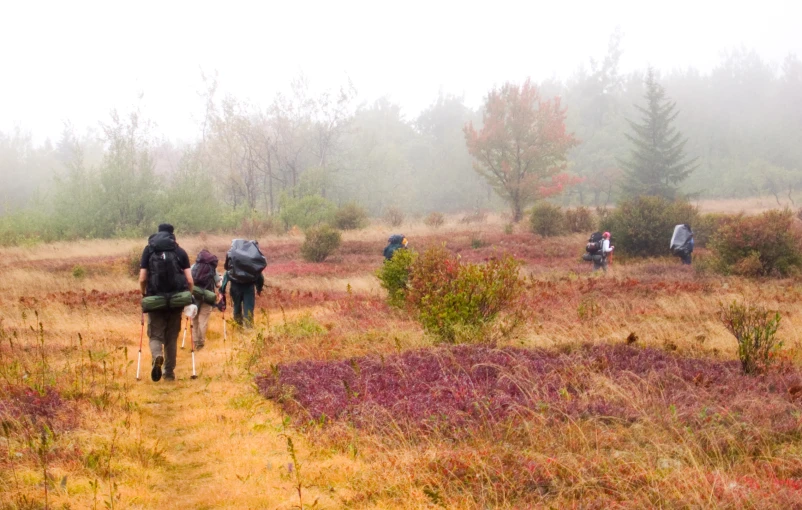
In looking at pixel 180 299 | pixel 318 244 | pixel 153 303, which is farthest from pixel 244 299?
pixel 318 244

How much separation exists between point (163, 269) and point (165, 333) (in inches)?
33.9

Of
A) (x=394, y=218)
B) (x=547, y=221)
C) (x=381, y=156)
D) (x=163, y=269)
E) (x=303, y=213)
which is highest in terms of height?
(x=381, y=156)

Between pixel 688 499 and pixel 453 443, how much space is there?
172 centimetres

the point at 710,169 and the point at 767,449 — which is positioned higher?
the point at 710,169

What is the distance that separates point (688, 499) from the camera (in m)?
3.54

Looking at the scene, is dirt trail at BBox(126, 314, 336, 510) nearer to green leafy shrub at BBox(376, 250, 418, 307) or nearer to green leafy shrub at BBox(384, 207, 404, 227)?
green leafy shrub at BBox(376, 250, 418, 307)

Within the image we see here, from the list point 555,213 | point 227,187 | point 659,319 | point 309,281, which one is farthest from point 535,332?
point 227,187

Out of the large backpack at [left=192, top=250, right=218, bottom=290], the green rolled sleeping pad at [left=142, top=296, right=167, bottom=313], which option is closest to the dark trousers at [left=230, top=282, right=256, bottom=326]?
the large backpack at [left=192, top=250, right=218, bottom=290]

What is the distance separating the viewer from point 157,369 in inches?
300

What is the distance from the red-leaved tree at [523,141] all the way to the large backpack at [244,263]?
29959mm

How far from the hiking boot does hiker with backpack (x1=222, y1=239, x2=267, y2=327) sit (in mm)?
3326

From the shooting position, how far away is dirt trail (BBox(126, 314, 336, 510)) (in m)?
4.22

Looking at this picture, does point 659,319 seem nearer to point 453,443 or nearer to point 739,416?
point 739,416

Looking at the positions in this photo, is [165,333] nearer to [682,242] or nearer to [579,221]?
[682,242]
